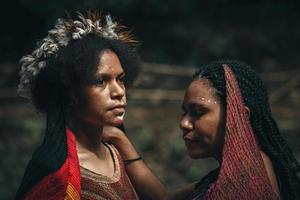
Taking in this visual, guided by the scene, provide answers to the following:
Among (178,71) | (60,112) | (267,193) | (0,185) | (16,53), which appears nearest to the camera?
(267,193)

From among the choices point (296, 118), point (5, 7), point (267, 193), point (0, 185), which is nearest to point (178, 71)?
point (296, 118)

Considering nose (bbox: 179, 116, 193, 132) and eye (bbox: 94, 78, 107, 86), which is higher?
eye (bbox: 94, 78, 107, 86)

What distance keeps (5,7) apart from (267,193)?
11286mm

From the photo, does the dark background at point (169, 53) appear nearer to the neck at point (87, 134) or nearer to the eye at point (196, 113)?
the neck at point (87, 134)

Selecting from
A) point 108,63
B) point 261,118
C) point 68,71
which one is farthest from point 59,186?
point 261,118

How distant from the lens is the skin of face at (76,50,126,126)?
3.51 meters

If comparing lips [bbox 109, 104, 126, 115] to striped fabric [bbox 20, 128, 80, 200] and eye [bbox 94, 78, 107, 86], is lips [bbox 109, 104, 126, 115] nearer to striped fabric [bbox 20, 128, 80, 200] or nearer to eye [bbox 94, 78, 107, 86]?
eye [bbox 94, 78, 107, 86]

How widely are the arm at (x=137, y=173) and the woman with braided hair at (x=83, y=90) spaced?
22 cm

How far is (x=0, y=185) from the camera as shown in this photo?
26.7ft

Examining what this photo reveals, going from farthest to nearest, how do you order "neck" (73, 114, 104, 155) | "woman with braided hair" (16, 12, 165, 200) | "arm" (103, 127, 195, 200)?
"arm" (103, 127, 195, 200), "neck" (73, 114, 104, 155), "woman with braided hair" (16, 12, 165, 200)

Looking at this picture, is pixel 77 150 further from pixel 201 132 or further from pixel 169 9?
pixel 169 9

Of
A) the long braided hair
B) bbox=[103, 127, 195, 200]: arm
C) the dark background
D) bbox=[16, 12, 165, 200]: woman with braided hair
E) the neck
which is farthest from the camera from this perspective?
the dark background

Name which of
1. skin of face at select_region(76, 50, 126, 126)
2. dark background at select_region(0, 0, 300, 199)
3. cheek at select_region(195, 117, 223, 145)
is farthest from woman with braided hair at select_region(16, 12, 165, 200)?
dark background at select_region(0, 0, 300, 199)

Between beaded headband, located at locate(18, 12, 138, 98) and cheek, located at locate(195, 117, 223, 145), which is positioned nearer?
cheek, located at locate(195, 117, 223, 145)
